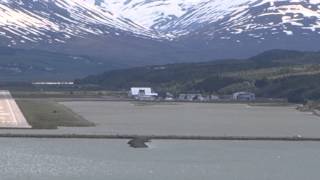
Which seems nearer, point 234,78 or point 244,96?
point 244,96

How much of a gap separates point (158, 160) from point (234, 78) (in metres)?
107

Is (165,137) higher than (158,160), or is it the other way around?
(165,137)

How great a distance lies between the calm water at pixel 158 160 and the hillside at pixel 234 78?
6716 cm

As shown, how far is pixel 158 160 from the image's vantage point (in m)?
42.4

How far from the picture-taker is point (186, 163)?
4159 cm

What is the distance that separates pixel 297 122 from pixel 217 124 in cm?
759

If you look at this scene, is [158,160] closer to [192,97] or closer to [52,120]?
[52,120]

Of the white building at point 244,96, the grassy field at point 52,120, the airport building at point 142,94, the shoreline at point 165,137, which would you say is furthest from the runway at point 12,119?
the white building at point 244,96

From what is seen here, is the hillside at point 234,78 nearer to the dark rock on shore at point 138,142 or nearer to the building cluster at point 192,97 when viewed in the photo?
the building cluster at point 192,97

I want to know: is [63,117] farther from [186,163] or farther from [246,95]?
[246,95]

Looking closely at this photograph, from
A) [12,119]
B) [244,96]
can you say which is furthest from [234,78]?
[12,119]

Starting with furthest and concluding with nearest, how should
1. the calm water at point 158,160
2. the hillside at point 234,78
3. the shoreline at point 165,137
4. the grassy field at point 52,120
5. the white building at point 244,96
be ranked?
the hillside at point 234,78, the white building at point 244,96, the grassy field at point 52,120, the shoreline at point 165,137, the calm water at point 158,160

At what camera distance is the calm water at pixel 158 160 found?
36.8m

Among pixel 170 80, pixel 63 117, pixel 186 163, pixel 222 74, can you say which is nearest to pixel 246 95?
pixel 222 74
